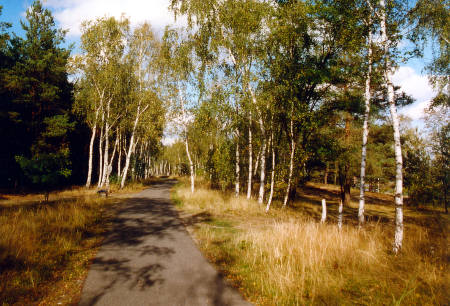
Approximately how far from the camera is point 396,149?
7.19m

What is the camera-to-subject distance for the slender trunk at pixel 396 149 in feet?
22.5

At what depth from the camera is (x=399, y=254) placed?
6.35m

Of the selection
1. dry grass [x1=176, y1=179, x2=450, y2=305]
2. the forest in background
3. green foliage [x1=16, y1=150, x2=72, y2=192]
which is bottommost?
dry grass [x1=176, y1=179, x2=450, y2=305]

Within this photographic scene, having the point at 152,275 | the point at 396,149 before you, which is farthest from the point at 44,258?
the point at 396,149

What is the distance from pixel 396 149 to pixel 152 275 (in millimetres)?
7781

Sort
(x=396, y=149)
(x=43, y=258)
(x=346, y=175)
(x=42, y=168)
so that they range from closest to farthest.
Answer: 1. (x=43, y=258)
2. (x=396, y=149)
3. (x=42, y=168)
4. (x=346, y=175)

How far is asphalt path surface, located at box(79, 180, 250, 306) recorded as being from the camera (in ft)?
14.5

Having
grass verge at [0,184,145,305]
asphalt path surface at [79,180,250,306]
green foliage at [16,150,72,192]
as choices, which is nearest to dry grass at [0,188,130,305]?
grass verge at [0,184,145,305]

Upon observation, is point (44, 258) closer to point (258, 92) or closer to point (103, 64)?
point (258, 92)

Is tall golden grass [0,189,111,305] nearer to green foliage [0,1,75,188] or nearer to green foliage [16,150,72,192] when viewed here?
green foliage [16,150,72,192]

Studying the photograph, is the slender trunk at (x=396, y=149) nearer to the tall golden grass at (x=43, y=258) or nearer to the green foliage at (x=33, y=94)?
the tall golden grass at (x=43, y=258)

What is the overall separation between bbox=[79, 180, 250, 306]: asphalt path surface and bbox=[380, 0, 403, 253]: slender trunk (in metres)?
5.32

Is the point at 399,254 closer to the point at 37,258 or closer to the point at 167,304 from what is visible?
the point at 167,304

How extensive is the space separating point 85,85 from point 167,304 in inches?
1136
